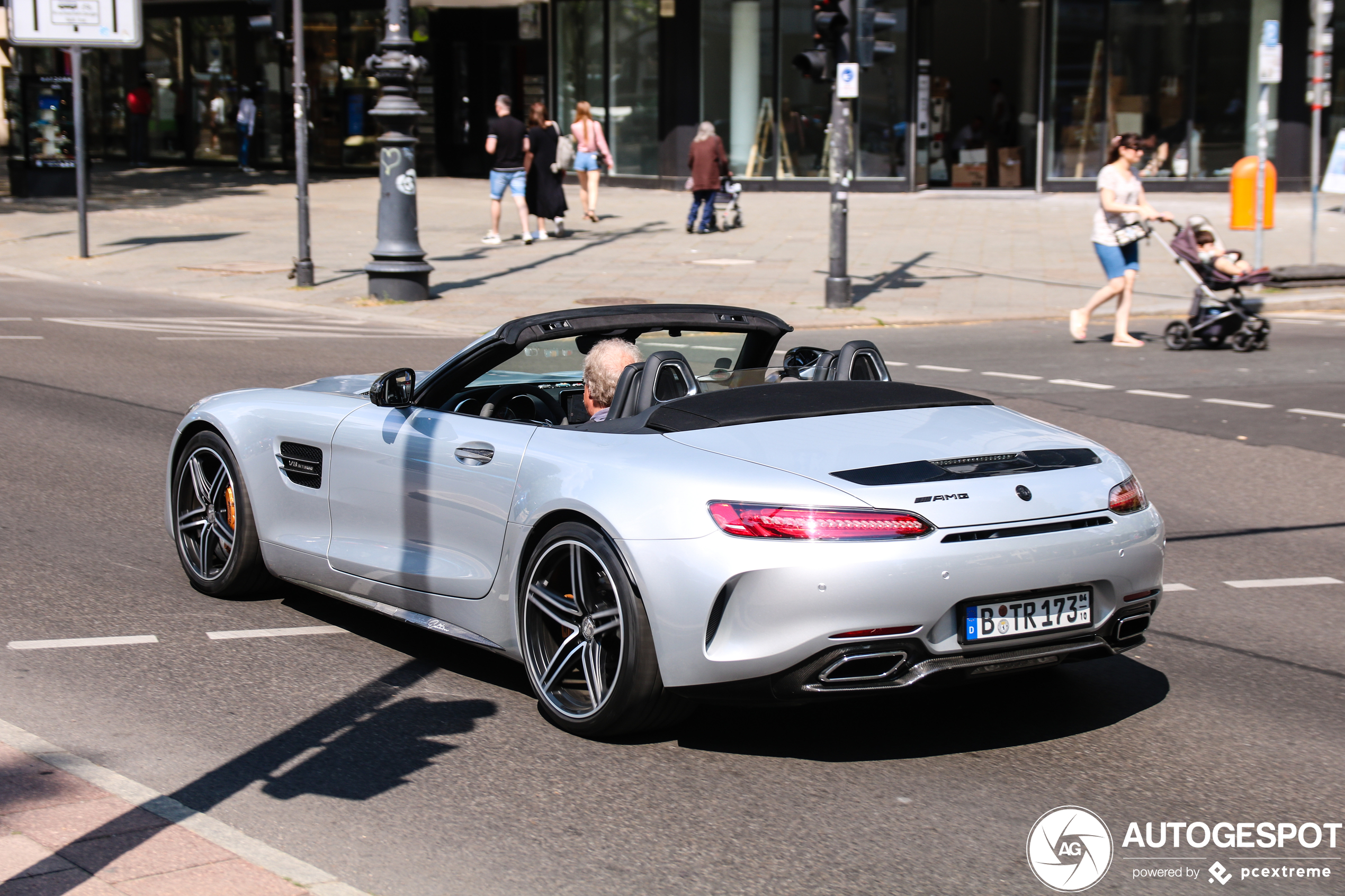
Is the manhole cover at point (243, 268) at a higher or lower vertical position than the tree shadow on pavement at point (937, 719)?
higher

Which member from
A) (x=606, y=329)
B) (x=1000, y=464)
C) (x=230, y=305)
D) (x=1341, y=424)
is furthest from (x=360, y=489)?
(x=230, y=305)

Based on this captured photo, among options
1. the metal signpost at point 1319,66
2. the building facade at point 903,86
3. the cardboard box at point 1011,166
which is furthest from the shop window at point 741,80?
the metal signpost at point 1319,66

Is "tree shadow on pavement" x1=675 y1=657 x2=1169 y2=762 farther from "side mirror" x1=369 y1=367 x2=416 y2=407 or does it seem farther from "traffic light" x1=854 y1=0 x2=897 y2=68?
"traffic light" x1=854 y1=0 x2=897 y2=68

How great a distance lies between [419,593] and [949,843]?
2225 mm

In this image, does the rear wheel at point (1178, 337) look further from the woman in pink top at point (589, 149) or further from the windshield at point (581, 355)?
the woman in pink top at point (589, 149)

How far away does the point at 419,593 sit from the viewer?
5332mm

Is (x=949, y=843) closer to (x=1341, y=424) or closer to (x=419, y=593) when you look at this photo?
(x=419, y=593)

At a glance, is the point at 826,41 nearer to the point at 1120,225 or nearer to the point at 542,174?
the point at 1120,225

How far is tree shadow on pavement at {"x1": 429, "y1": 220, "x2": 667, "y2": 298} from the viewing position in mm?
18828

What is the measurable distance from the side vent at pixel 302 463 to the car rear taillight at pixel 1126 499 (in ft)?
9.57

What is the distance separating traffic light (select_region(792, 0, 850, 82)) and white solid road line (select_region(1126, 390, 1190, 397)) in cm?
614

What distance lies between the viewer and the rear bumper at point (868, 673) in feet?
13.7

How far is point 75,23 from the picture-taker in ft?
71.2

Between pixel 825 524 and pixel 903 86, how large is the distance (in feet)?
89.0
